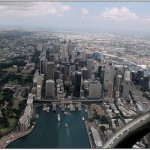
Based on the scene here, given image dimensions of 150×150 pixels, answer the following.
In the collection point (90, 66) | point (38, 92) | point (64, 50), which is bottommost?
point (38, 92)

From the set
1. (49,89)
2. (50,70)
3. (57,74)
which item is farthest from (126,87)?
(50,70)

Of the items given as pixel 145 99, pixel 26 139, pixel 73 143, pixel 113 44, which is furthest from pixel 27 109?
pixel 113 44

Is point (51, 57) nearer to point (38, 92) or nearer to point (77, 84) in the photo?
point (77, 84)

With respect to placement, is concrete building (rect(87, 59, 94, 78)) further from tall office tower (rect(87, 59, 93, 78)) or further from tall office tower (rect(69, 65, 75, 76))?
tall office tower (rect(69, 65, 75, 76))

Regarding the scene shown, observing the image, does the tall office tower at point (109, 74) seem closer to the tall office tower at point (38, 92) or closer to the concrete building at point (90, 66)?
the concrete building at point (90, 66)

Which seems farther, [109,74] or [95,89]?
[109,74]

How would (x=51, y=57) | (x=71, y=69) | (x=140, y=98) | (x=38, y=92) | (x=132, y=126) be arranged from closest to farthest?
1. (x=132, y=126)
2. (x=140, y=98)
3. (x=38, y=92)
4. (x=71, y=69)
5. (x=51, y=57)

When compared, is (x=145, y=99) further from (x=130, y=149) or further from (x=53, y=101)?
(x=130, y=149)
